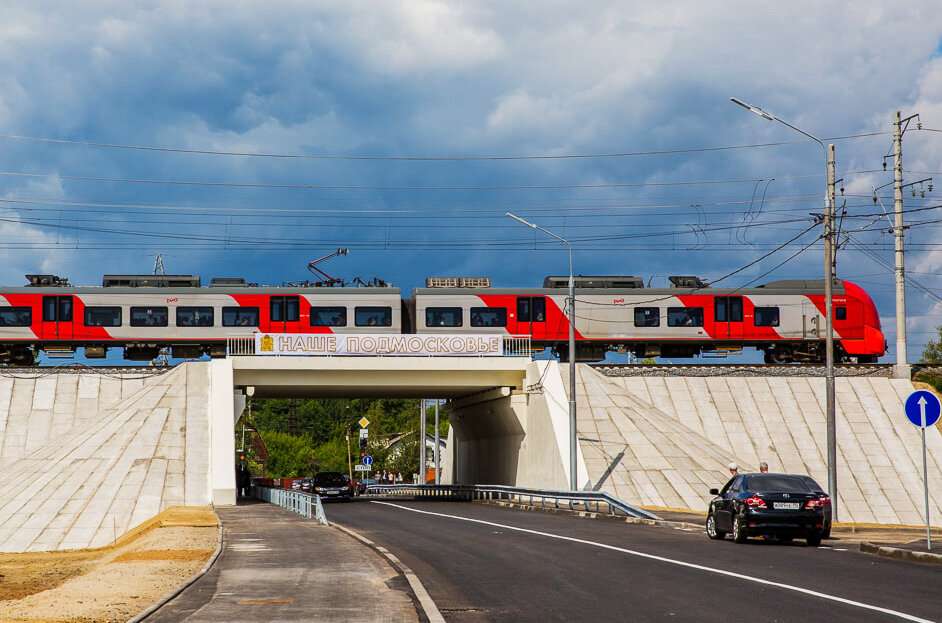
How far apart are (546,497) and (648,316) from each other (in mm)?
18670

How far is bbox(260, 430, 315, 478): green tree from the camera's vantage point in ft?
394

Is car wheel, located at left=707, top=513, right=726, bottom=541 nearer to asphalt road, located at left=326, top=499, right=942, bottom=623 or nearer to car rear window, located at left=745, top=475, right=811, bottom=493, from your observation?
asphalt road, located at left=326, top=499, right=942, bottom=623

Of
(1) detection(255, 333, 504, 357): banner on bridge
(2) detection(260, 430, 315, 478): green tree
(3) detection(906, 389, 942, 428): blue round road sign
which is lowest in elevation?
(2) detection(260, 430, 315, 478): green tree

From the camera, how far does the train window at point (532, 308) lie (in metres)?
53.8

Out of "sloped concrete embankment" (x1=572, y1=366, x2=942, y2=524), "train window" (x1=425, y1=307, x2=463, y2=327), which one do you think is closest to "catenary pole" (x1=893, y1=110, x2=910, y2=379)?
"sloped concrete embankment" (x1=572, y1=366, x2=942, y2=524)

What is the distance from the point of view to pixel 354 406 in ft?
511

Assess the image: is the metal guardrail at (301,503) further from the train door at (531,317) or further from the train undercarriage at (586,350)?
the train door at (531,317)

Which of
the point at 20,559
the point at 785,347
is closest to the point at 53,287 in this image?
the point at 20,559

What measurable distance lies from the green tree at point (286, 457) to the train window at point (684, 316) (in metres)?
74.0

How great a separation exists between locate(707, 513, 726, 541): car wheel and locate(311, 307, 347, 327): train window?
33.0 m

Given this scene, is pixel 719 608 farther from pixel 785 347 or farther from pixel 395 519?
pixel 785 347

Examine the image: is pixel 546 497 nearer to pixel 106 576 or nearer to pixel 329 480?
pixel 329 480

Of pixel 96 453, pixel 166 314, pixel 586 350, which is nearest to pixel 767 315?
pixel 586 350

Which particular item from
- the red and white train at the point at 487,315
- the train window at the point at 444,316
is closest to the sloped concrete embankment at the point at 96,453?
the red and white train at the point at 487,315
